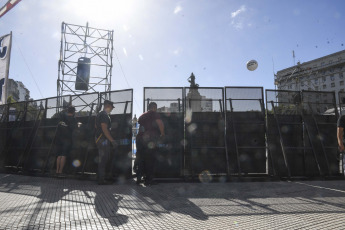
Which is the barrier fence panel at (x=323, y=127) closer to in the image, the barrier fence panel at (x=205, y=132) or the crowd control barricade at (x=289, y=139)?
the crowd control barricade at (x=289, y=139)

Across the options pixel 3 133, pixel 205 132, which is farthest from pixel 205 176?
pixel 3 133

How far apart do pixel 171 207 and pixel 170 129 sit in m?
3.17

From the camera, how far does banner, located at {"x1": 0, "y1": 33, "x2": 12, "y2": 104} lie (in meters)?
10.1

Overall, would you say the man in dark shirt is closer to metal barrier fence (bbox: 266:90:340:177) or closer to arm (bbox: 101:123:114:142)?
arm (bbox: 101:123:114:142)

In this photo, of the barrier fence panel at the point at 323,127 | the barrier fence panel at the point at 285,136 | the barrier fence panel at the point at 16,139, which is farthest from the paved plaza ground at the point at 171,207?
the barrier fence panel at the point at 16,139

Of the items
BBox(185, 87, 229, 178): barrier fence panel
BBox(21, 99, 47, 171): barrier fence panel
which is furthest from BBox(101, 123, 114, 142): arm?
BBox(21, 99, 47, 171): barrier fence panel

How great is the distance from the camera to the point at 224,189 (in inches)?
184

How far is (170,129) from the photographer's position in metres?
6.37

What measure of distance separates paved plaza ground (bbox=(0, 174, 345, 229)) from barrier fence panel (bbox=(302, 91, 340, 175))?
1.88 metres

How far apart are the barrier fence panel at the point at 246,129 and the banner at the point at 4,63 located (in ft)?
31.7

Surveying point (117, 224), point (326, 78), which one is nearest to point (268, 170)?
point (117, 224)

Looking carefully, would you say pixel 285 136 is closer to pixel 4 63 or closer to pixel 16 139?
pixel 16 139

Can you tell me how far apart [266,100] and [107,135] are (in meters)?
4.50

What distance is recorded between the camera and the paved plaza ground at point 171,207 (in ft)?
8.75
